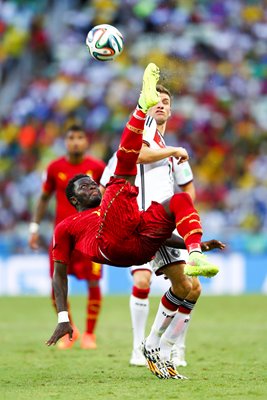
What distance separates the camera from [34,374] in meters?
7.85

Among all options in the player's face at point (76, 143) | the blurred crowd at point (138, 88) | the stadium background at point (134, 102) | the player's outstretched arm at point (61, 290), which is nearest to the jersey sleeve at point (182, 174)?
the player's outstretched arm at point (61, 290)

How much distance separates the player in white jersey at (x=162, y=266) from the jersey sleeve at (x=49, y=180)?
1.98 meters

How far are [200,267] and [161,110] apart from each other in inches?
98.6

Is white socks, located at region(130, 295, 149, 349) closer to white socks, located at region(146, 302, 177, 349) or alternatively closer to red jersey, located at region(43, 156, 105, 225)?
white socks, located at region(146, 302, 177, 349)

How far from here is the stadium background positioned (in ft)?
60.8

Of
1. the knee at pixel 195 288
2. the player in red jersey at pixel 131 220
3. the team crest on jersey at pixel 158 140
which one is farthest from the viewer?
the knee at pixel 195 288

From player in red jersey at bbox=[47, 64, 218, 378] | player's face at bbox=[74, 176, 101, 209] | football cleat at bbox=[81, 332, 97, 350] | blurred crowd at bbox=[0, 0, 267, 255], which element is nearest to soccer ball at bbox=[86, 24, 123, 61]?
player in red jersey at bbox=[47, 64, 218, 378]

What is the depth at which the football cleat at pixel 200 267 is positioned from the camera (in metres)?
6.25

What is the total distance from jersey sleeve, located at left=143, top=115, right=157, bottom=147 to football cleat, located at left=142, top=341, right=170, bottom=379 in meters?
1.71

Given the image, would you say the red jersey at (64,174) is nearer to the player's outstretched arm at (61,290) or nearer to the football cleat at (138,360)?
the football cleat at (138,360)

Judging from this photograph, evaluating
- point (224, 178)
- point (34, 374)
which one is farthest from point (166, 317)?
point (224, 178)

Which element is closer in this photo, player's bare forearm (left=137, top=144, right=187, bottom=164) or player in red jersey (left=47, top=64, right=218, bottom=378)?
player in red jersey (left=47, top=64, right=218, bottom=378)

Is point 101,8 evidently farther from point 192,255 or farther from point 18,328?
point 192,255

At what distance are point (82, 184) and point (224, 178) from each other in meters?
11.9
